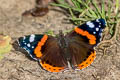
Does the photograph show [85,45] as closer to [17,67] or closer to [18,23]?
[17,67]

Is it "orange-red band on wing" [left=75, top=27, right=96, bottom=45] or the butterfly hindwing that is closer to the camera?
the butterfly hindwing

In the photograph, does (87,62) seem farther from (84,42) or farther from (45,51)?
(45,51)

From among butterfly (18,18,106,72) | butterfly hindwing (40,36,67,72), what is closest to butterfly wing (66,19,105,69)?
butterfly (18,18,106,72)

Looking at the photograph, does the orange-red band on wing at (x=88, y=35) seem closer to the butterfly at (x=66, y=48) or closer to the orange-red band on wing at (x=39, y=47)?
the butterfly at (x=66, y=48)

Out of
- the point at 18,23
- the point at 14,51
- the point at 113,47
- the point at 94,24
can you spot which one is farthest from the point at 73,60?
the point at 18,23

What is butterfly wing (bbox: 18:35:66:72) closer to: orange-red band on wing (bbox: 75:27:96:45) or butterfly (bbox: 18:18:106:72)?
butterfly (bbox: 18:18:106:72)

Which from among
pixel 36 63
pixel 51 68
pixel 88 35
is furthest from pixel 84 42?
pixel 36 63
